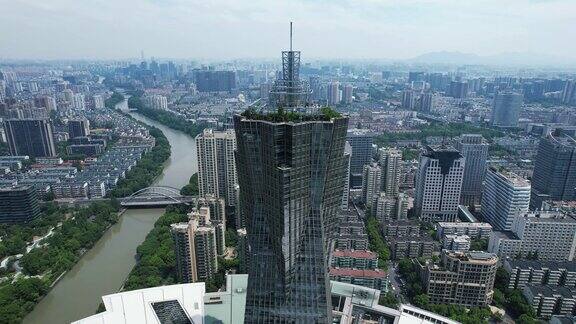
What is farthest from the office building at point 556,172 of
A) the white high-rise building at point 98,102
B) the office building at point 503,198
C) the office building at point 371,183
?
the white high-rise building at point 98,102

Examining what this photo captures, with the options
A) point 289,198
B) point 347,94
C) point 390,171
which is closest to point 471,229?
point 390,171

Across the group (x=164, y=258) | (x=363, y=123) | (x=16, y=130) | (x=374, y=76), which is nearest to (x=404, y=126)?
(x=363, y=123)

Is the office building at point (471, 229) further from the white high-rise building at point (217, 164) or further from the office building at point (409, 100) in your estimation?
the office building at point (409, 100)

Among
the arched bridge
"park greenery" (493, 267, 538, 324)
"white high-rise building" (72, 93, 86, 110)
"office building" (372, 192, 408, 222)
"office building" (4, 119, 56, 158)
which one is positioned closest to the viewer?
"park greenery" (493, 267, 538, 324)

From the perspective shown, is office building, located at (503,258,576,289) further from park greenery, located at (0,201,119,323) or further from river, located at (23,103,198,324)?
park greenery, located at (0,201,119,323)

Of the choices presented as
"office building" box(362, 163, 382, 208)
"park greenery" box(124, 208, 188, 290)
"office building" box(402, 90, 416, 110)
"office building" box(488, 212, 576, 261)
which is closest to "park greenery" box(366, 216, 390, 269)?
"office building" box(362, 163, 382, 208)

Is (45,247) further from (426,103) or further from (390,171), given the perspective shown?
(426,103)

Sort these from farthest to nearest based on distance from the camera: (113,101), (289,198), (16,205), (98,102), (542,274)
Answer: (113,101) → (98,102) → (16,205) → (542,274) → (289,198)
